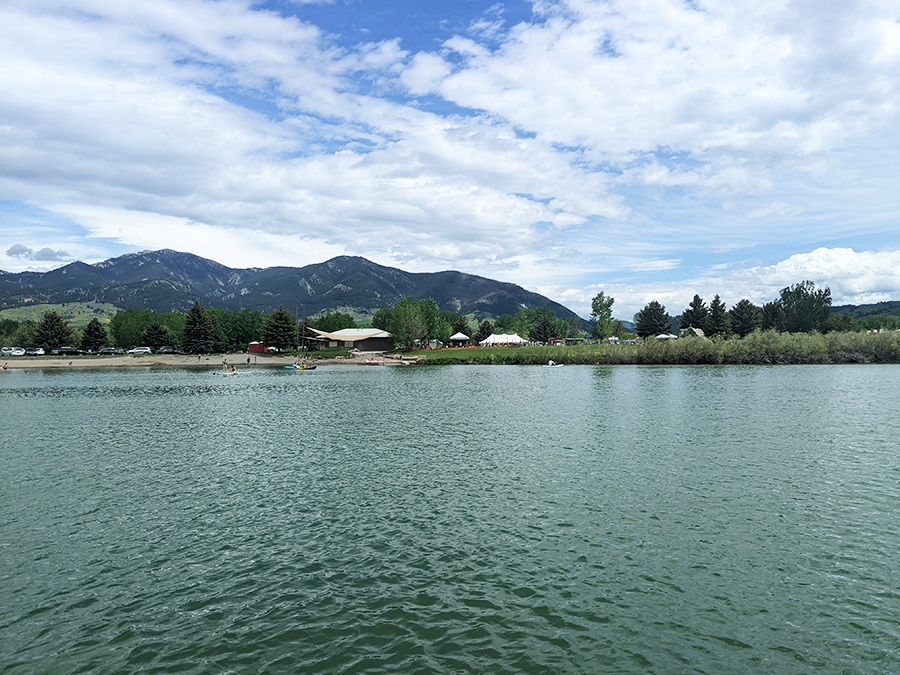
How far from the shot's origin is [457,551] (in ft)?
55.2

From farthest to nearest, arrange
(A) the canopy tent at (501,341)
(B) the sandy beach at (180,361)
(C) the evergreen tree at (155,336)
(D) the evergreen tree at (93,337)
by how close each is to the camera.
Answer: (A) the canopy tent at (501,341) < (C) the evergreen tree at (155,336) < (D) the evergreen tree at (93,337) < (B) the sandy beach at (180,361)

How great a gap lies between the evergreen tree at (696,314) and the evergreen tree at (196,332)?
181431 millimetres

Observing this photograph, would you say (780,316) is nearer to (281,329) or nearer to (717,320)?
(717,320)

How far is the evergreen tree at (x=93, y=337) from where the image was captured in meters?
170

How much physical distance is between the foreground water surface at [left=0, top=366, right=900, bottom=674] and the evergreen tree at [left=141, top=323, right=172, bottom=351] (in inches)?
6199

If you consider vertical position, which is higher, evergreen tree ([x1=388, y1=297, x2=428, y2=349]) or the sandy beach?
evergreen tree ([x1=388, y1=297, x2=428, y2=349])

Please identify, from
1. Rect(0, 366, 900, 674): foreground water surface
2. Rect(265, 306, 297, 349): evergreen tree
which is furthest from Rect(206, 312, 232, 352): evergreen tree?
Rect(0, 366, 900, 674): foreground water surface

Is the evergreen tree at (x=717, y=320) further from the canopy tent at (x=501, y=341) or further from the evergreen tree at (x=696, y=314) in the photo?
the canopy tent at (x=501, y=341)

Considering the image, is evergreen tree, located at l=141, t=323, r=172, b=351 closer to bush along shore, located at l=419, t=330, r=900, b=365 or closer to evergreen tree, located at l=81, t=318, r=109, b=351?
evergreen tree, located at l=81, t=318, r=109, b=351

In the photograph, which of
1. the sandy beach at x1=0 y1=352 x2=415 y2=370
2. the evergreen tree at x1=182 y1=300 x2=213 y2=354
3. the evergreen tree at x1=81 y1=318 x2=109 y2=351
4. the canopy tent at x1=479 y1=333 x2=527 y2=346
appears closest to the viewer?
the sandy beach at x1=0 y1=352 x2=415 y2=370

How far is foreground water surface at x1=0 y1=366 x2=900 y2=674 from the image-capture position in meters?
11.4

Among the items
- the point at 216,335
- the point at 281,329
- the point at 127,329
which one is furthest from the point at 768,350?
the point at 127,329

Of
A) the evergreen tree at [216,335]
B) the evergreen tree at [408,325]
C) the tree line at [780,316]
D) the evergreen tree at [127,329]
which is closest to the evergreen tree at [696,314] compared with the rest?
the tree line at [780,316]

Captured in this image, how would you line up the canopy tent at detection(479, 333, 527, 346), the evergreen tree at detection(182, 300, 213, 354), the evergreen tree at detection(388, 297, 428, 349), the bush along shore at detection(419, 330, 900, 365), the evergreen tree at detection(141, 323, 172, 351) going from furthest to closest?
the canopy tent at detection(479, 333, 527, 346) → the evergreen tree at detection(141, 323, 172, 351) → the evergreen tree at detection(388, 297, 428, 349) → the evergreen tree at detection(182, 300, 213, 354) → the bush along shore at detection(419, 330, 900, 365)
